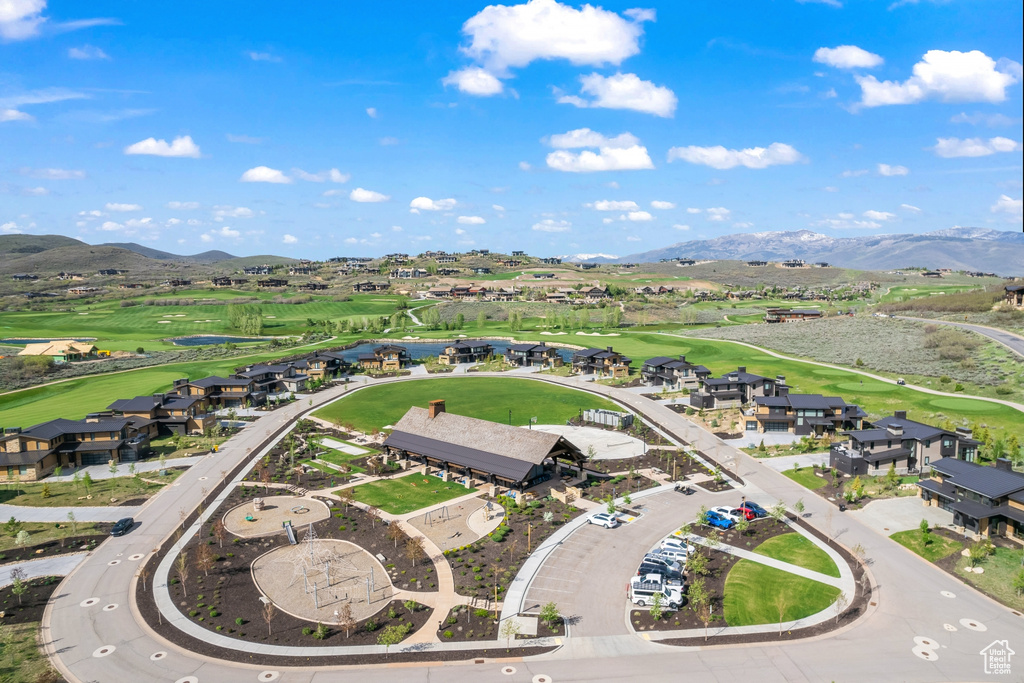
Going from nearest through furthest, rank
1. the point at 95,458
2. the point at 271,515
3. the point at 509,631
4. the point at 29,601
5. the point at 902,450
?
the point at 509,631 < the point at 29,601 < the point at 271,515 < the point at 902,450 < the point at 95,458

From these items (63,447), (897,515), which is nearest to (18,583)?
(63,447)

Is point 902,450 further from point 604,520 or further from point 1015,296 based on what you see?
point 1015,296

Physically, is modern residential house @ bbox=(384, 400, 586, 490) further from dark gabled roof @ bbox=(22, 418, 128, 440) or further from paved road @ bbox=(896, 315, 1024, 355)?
paved road @ bbox=(896, 315, 1024, 355)

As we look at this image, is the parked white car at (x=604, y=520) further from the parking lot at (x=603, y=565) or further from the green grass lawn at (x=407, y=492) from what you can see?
the green grass lawn at (x=407, y=492)

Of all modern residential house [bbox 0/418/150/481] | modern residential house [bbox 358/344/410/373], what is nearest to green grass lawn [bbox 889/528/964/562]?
modern residential house [bbox 0/418/150/481]

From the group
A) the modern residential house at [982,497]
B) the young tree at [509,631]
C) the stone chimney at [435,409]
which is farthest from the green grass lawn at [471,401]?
the young tree at [509,631]

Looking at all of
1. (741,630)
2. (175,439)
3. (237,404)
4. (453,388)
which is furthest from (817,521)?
(237,404)

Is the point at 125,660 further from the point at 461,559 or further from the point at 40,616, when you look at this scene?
the point at 461,559
